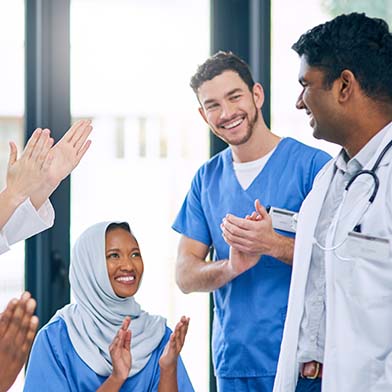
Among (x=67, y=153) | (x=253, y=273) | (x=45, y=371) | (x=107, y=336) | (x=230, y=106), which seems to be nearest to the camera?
→ (x=67, y=153)

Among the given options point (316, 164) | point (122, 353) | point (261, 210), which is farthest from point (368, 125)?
point (122, 353)

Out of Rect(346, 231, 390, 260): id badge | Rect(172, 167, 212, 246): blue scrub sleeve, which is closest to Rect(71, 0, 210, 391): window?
Rect(172, 167, 212, 246): blue scrub sleeve

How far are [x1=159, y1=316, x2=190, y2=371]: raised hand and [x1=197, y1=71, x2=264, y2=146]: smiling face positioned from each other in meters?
0.71

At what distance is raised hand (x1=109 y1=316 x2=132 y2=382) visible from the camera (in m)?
2.36

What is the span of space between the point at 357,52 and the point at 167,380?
3.53ft

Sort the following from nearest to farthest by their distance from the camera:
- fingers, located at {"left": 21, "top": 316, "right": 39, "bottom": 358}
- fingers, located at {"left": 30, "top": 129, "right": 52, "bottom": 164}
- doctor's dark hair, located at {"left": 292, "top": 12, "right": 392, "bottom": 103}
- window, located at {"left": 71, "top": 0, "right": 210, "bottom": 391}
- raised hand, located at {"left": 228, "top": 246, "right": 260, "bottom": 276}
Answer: fingers, located at {"left": 21, "top": 316, "right": 39, "bottom": 358} → doctor's dark hair, located at {"left": 292, "top": 12, "right": 392, "bottom": 103} → fingers, located at {"left": 30, "top": 129, "right": 52, "bottom": 164} → raised hand, located at {"left": 228, "top": 246, "right": 260, "bottom": 276} → window, located at {"left": 71, "top": 0, "right": 210, "bottom": 391}

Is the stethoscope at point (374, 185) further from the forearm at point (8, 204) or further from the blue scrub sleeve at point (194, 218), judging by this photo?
the blue scrub sleeve at point (194, 218)

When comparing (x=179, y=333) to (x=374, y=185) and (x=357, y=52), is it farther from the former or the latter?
(x=357, y=52)

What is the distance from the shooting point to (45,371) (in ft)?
7.91

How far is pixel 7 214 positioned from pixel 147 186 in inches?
53.2

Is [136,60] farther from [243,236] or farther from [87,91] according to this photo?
[243,236]

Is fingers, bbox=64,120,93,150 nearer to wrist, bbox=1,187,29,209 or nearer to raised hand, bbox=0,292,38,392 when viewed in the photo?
wrist, bbox=1,187,29,209

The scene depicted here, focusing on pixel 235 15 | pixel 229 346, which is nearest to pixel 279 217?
pixel 229 346

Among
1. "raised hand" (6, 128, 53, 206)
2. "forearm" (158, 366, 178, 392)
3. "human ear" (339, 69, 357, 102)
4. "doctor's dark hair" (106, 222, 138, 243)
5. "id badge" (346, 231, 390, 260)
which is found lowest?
"forearm" (158, 366, 178, 392)
